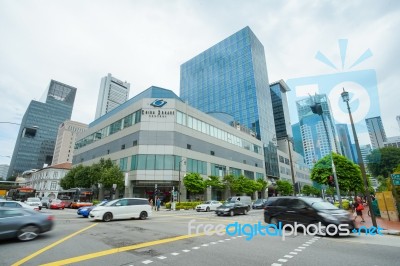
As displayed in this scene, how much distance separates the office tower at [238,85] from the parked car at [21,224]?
65.2 metres

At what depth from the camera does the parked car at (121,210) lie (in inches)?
605

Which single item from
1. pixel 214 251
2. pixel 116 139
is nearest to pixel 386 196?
pixel 214 251

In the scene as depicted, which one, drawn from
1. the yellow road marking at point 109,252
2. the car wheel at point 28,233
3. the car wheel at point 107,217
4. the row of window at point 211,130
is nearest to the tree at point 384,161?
the row of window at point 211,130

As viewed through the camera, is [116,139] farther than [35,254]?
Yes

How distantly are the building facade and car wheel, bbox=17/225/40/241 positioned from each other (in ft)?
84.1

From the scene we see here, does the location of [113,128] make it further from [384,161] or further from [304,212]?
[384,161]

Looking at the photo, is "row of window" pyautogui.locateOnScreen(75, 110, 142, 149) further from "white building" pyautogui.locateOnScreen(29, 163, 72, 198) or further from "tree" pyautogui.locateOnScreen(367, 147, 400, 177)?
"tree" pyautogui.locateOnScreen(367, 147, 400, 177)

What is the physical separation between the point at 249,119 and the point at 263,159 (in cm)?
1823

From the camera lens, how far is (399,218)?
14.4 m

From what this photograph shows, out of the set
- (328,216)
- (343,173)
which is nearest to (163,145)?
(343,173)

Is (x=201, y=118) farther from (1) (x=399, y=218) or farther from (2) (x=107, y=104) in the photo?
(2) (x=107, y=104)

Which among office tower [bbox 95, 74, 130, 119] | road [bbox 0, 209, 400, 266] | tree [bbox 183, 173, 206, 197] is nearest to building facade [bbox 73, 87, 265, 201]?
tree [bbox 183, 173, 206, 197]

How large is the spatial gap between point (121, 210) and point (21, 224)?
8356mm

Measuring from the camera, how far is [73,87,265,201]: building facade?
37.9 metres
